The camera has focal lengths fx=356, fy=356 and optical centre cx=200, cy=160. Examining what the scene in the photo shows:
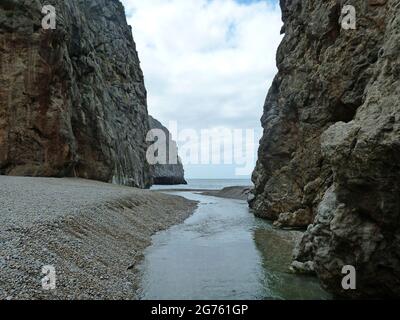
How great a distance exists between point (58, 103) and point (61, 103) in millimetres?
643

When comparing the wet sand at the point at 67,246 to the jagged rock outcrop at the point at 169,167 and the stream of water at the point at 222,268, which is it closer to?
the stream of water at the point at 222,268

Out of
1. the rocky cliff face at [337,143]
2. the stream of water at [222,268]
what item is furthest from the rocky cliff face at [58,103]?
the rocky cliff face at [337,143]

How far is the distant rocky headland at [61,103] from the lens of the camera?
38.5 metres

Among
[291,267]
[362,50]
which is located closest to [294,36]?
[362,50]

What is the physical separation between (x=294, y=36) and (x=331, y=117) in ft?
40.8

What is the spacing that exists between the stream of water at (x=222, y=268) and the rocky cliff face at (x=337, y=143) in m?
1.55

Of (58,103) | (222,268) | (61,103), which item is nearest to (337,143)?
(222,268)

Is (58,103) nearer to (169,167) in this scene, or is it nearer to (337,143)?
(337,143)

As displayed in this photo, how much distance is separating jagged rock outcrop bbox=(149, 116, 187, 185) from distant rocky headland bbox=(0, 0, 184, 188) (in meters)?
85.0

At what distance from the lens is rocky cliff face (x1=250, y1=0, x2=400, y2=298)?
33.7ft

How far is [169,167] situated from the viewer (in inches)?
6654

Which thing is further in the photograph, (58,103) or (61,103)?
(61,103)

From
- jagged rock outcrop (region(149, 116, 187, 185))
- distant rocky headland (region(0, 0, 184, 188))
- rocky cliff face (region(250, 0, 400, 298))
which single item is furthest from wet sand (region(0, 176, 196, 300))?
jagged rock outcrop (region(149, 116, 187, 185))

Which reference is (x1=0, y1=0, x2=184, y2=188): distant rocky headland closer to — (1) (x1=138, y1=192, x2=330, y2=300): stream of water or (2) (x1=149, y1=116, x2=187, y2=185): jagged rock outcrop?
(1) (x1=138, y1=192, x2=330, y2=300): stream of water
